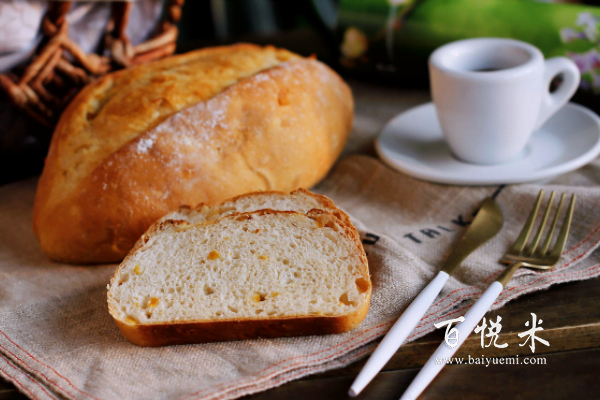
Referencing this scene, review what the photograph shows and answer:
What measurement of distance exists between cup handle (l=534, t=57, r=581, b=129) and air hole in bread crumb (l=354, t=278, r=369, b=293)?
112cm

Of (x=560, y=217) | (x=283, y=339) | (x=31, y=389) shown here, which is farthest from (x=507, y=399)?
(x=31, y=389)

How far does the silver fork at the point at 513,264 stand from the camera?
1.12m

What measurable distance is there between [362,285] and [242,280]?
0.95 feet

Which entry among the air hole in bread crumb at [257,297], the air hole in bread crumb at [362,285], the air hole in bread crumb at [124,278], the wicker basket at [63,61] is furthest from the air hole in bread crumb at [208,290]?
the wicker basket at [63,61]

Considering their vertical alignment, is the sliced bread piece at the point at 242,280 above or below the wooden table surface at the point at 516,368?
above

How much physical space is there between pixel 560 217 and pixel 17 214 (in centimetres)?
181

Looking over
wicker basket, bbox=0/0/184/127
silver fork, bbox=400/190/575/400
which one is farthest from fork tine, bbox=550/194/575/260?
wicker basket, bbox=0/0/184/127

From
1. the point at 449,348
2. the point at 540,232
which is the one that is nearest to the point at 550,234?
the point at 540,232

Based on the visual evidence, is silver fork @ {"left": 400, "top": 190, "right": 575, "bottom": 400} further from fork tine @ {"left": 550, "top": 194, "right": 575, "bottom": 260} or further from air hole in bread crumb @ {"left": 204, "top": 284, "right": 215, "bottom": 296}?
air hole in bread crumb @ {"left": 204, "top": 284, "right": 215, "bottom": 296}

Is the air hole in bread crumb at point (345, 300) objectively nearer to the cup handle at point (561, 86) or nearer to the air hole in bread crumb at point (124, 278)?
the air hole in bread crumb at point (124, 278)

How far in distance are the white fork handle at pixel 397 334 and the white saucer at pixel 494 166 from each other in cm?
65

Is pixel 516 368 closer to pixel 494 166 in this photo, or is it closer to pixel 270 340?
pixel 270 340

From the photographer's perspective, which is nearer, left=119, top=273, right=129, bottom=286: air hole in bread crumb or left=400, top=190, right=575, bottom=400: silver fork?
left=400, top=190, right=575, bottom=400: silver fork

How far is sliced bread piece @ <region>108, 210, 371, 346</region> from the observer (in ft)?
4.09
